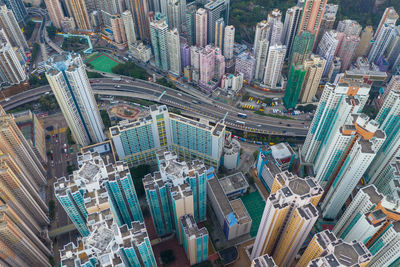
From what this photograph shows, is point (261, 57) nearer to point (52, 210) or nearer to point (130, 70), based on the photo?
point (130, 70)

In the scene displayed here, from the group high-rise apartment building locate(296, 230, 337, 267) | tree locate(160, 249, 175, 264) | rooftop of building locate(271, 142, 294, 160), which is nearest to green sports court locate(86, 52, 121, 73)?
rooftop of building locate(271, 142, 294, 160)

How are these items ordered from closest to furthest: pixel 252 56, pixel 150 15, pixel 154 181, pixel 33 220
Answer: pixel 154 181, pixel 33 220, pixel 252 56, pixel 150 15

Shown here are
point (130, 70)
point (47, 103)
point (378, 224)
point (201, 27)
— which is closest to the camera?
point (378, 224)

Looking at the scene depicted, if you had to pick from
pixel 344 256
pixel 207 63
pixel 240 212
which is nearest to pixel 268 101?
pixel 207 63

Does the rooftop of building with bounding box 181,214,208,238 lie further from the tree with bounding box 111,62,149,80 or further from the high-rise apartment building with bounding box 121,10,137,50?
the high-rise apartment building with bounding box 121,10,137,50

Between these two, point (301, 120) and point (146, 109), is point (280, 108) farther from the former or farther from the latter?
point (146, 109)

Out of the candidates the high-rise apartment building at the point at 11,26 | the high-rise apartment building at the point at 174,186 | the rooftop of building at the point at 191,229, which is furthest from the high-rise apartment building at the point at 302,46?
the high-rise apartment building at the point at 11,26

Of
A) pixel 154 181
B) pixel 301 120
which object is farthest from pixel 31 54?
pixel 301 120
